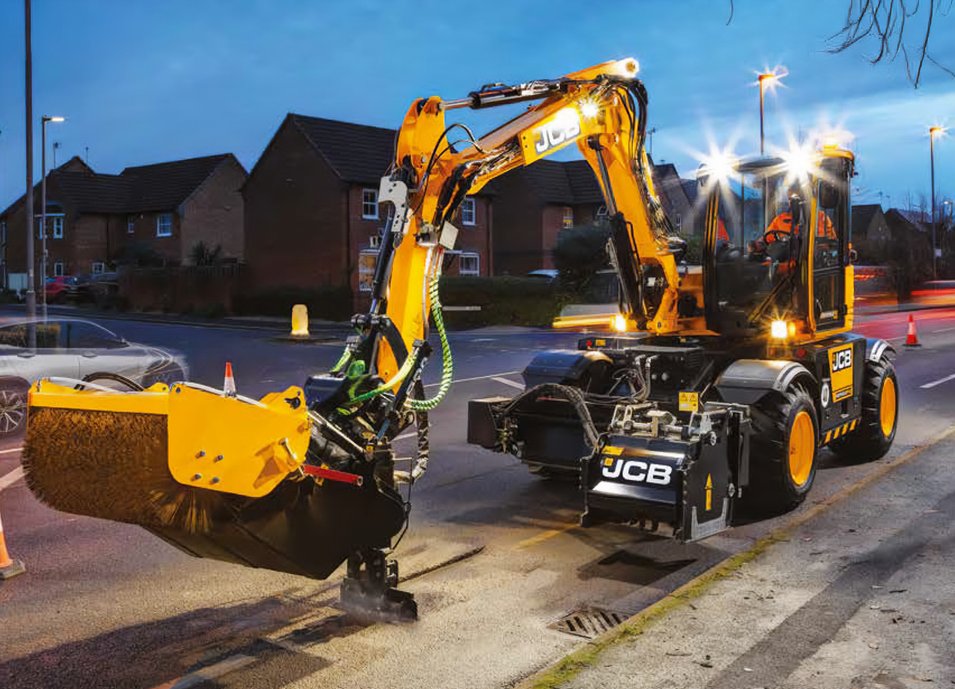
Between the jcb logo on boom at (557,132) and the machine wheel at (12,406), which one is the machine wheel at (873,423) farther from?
the machine wheel at (12,406)

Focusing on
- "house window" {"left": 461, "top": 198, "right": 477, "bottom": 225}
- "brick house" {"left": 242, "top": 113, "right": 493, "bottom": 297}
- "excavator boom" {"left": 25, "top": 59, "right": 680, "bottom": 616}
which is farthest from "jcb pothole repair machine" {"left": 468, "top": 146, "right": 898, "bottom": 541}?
"house window" {"left": 461, "top": 198, "right": 477, "bottom": 225}

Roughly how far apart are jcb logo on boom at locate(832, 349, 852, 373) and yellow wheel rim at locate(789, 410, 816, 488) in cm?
113

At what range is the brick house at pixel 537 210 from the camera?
54500mm

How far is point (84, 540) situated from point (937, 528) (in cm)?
659

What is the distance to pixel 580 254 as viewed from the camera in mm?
38406

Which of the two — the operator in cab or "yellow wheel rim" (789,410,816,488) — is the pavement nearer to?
"yellow wheel rim" (789,410,816,488)

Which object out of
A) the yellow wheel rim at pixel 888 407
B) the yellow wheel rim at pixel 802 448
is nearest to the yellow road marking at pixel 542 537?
the yellow wheel rim at pixel 802 448

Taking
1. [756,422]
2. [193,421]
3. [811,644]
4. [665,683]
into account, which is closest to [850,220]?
[756,422]

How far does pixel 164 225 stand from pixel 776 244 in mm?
55311

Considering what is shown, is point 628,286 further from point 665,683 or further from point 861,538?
point 665,683

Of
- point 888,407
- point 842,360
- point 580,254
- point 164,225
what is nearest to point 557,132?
point 842,360

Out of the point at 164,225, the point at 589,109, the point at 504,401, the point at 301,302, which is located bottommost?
the point at 504,401

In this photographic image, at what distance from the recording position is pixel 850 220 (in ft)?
32.0

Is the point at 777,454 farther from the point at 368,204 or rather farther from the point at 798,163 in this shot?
the point at 368,204
